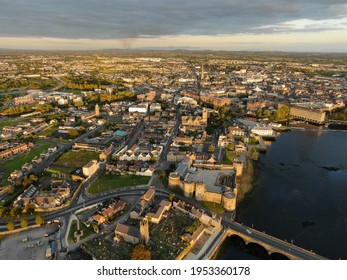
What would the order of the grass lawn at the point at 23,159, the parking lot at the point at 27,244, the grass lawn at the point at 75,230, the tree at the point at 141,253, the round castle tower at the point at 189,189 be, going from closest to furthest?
the tree at the point at 141,253, the parking lot at the point at 27,244, the grass lawn at the point at 75,230, the round castle tower at the point at 189,189, the grass lawn at the point at 23,159

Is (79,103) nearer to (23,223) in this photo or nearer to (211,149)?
(211,149)

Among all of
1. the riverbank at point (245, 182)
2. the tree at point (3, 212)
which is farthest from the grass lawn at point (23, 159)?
the riverbank at point (245, 182)

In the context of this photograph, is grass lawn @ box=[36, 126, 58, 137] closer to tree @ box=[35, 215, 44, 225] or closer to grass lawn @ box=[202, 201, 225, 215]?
tree @ box=[35, 215, 44, 225]

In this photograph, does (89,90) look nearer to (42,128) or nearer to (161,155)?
(42,128)

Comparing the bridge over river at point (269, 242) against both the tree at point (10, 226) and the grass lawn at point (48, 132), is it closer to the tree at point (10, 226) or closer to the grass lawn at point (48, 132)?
the tree at point (10, 226)

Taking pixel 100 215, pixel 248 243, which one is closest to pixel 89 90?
pixel 100 215

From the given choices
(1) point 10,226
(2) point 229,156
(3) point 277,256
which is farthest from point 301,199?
(1) point 10,226
